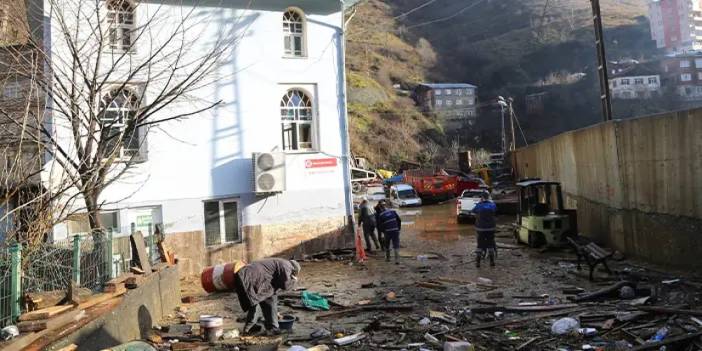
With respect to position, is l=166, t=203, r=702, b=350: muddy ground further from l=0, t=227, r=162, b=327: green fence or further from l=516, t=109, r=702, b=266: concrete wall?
l=0, t=227, r=162, b=327: green fence

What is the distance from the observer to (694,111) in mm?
10727

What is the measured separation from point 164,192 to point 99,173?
5.11 metres

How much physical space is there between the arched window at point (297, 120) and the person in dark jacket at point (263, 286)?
8.64 metres

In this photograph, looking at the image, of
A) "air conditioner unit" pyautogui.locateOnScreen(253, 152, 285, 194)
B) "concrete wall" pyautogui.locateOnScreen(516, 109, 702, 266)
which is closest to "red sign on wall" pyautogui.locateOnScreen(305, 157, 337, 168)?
"air conditioner unit" pyautogui.locateOnScreen(253, 152, 285, 194)

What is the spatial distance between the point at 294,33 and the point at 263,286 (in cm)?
1093

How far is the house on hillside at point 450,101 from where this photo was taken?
286ft

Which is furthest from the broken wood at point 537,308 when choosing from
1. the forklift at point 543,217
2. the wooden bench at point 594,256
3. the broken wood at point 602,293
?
the forklift at point 543,217

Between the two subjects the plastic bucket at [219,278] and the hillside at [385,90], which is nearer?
the plastic bucket at [219,278]

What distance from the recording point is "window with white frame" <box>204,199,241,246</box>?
16328 millimetres

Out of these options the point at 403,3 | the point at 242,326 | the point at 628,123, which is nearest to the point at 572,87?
the point at 403,3

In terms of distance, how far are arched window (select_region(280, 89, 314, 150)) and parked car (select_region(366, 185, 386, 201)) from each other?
22046 mm

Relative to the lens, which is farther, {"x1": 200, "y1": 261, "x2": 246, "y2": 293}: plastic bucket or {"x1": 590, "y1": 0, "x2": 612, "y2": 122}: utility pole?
{"x1": 590, "y1": 0, "x2": 612, "y2": 122}: utility pole

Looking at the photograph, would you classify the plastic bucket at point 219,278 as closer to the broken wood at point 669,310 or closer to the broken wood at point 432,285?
the broken wood at point 432,285

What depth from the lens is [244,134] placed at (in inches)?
651
